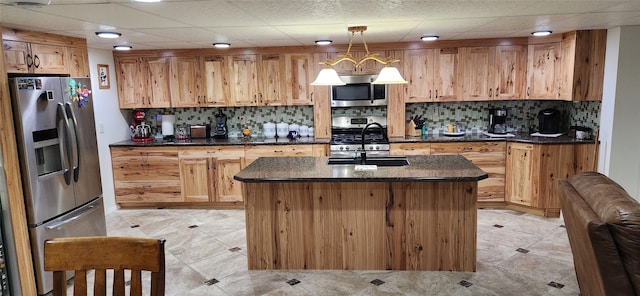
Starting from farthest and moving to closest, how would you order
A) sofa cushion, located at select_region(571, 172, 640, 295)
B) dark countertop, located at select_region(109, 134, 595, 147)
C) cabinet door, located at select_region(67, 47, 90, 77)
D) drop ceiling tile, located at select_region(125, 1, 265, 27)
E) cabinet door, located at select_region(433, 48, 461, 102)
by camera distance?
cabinet door, located at select_region(433, 48, 461, 102), dark countertop, located at select_region(109, 134, 595, 147), cabinet door, located at select_region(67, 47, 90, 77), drop ceiling tile, located at select_region(125, 1, 265, 27), sofa cushion, located at select_region(571, 172, 640, 295)

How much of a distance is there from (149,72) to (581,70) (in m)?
5.17

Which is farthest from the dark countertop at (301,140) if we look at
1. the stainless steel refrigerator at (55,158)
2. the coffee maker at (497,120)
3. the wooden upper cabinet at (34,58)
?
the wooden upper cabinet at (34,58)

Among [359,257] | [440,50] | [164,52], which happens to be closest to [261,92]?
[164,52]

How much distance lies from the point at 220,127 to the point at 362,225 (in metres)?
3.09

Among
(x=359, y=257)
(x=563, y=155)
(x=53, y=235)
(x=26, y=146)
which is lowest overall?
(x=359, y=257)

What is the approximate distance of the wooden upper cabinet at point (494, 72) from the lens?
526 centimetres

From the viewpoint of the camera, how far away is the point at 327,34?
4355mm

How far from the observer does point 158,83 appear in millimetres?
5645

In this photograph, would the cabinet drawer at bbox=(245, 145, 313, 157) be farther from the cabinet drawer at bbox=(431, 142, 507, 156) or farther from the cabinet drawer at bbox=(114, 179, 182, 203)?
the cabinet drawer at bbox=(431, 142, 507, 156)

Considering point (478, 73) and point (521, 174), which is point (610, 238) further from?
point (478, 73)

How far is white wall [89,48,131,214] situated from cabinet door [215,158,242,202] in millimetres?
1371

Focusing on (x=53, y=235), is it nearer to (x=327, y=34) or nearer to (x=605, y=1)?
(x=327, y=34)

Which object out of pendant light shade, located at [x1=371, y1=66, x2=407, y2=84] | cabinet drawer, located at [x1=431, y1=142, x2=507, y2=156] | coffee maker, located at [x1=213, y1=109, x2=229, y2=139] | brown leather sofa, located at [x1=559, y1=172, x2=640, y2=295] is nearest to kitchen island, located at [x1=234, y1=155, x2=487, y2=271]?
pendant light shade, located at [x1=371, y1=66, x2=407, y2=84]

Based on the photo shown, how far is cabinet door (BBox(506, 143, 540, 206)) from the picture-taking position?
4.92 m
